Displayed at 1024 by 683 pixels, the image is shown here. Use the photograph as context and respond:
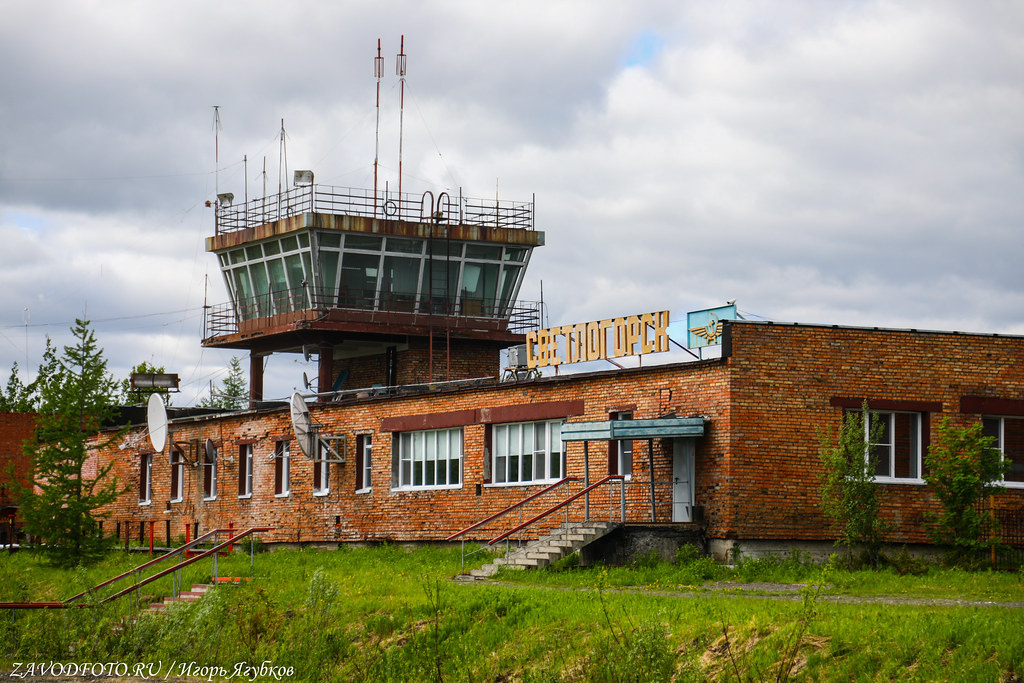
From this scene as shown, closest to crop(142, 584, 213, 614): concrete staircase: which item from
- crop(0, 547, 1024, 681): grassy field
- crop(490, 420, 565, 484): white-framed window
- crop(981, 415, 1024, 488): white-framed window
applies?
crop(0, 547, 1024, 681): grassy field

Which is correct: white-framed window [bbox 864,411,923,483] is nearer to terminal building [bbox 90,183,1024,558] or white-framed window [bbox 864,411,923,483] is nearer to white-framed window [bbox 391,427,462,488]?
terminal building [bbox 90,183,1024,558]

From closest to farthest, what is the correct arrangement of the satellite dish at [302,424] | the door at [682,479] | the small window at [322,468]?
the door at [682,479], the satellite dish at [302,424], the small window at [322,468]

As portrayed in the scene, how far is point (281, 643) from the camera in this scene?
2406cm

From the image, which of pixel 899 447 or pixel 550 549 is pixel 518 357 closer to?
pixel 550 549

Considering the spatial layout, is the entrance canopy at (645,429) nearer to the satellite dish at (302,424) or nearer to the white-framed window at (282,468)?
the satellite dish at (302,424)

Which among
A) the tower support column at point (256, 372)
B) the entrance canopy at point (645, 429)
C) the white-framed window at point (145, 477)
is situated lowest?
the white-framed window at point (145, 477)

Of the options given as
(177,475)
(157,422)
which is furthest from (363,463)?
(177,475)

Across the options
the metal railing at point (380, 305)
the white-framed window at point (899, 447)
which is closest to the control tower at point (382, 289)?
the metal railing at point (380, 305)

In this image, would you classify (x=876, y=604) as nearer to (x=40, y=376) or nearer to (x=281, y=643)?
(x=281, y=643)

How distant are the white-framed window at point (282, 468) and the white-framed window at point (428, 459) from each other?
5.66 metres

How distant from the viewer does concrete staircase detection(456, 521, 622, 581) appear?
95.1 feet

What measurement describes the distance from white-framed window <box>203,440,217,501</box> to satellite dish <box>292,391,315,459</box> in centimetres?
800

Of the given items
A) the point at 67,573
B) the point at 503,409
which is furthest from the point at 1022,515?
the point at 67,573

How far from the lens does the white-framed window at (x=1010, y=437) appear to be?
100 ft
